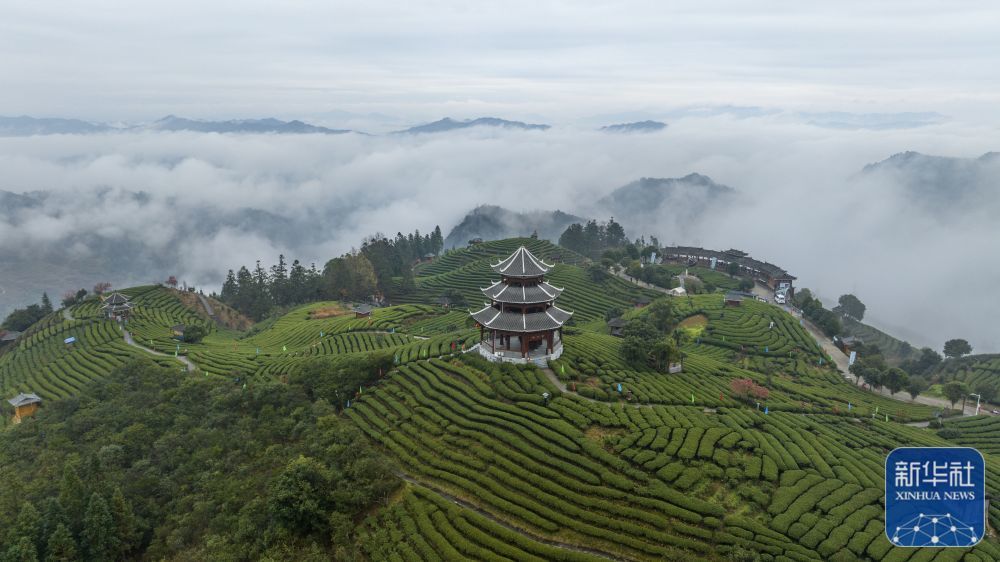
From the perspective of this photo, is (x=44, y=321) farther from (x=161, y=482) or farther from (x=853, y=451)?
(x=853, y=451)

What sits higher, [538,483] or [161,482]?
[538,483]

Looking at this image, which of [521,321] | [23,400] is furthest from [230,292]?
[521,321]

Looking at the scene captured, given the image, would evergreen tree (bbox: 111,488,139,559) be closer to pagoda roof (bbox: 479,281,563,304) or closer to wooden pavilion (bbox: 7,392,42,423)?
pagoda roof (bbox: 479,281,563,304)

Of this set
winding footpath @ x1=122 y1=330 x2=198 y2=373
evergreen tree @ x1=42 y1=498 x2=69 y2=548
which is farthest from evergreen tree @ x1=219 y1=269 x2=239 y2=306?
evergreen tree @ x1=42 y1=498 x2=69 y2=548

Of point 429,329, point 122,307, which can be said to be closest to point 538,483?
point 429,329

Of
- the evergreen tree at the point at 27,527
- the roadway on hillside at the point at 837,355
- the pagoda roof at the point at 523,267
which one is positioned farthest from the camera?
the roadway on hillside at the point at 837,355

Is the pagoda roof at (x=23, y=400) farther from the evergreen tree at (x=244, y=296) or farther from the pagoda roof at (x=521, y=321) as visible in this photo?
the evergreen tree at (x=244, y=296)

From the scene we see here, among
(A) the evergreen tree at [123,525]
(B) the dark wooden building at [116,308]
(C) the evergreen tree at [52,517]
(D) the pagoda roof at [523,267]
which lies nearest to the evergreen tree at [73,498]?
(C) the evergreen tree at [52,517]
